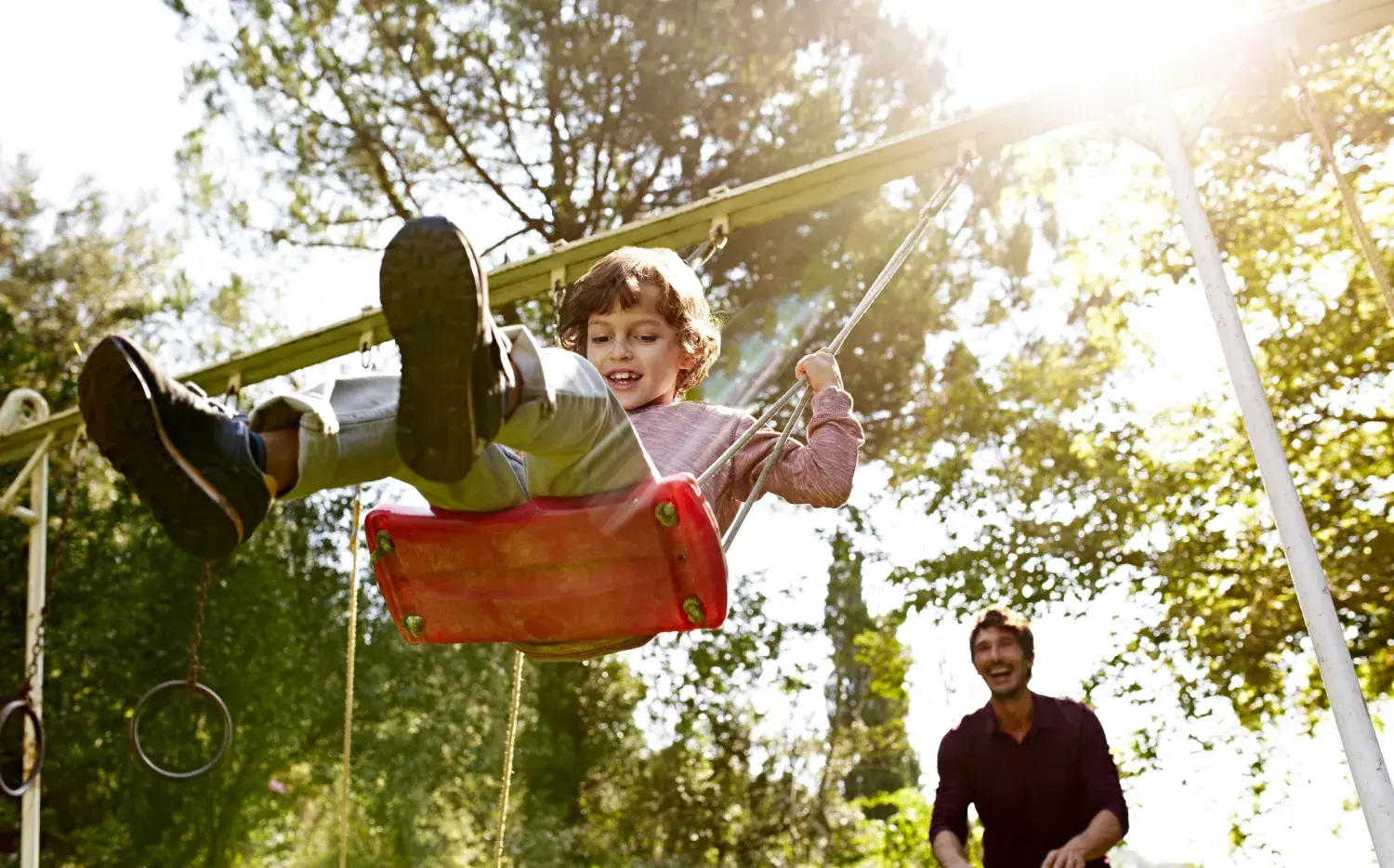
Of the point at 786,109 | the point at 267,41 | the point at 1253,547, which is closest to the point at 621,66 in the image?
the point at 786,109

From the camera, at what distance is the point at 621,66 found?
909 centimetres

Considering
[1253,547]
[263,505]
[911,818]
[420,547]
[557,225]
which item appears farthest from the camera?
[557,225]

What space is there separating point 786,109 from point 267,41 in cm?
417

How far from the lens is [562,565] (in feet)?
6.48

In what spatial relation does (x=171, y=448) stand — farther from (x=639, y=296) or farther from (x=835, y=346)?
(x=835, y=346)

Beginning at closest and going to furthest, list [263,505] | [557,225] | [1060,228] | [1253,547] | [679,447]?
[263,505] → [679,447] → [1253,547] → [1060,228] → [557,225]

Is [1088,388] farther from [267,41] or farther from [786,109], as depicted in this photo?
[267,41]

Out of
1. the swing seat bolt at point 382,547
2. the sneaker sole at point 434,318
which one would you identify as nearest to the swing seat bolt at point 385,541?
the swing seat bolt at point 382,547

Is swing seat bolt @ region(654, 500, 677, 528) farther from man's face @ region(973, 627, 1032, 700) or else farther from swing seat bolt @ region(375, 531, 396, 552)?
man's face @ region(973, 627, 1032, 700)

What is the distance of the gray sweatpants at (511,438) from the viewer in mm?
1505

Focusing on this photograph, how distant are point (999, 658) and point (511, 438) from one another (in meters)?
1.93

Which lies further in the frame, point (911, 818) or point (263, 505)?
point (911, 818)

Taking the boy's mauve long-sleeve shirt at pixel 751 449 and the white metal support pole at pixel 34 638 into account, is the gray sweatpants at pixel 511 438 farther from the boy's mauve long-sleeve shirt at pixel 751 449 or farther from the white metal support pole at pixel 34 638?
the white metal support pole at pixel 34 638

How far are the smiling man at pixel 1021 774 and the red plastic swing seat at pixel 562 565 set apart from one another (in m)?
1.32
